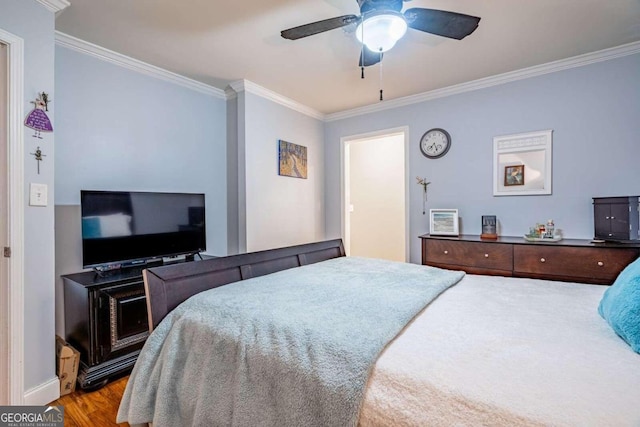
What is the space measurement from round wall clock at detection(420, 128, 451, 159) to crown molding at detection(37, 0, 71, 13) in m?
3.35

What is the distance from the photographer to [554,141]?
292 centimetres

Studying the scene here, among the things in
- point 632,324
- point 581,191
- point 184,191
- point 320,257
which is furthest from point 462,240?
point 184,191

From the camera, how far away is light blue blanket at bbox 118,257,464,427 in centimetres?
92

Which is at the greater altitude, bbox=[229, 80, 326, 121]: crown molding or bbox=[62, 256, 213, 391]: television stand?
bbox=[229, 80, 326, 121]: crown molding

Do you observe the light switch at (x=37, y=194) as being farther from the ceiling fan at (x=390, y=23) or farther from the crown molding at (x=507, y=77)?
the crown molding at (x=507, y=77)

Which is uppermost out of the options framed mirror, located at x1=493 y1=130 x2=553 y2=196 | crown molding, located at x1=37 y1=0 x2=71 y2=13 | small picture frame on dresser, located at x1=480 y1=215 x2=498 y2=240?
crown molding, located at x1=37 y1=0 x2=71 y2=13

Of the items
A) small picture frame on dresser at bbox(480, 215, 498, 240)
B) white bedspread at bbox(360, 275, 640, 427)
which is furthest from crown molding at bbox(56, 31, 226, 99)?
small picture frame on dresser at bbox(480, 215, 498, 240)

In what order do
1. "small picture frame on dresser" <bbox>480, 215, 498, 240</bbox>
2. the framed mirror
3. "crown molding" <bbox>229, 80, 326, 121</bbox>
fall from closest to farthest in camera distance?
the framed mirror, "small picture frame on dresser" <bbox>480, 215, 498, 240</bbox>, "crown molding" <bbox>229, 80, 326, 121</bbox>

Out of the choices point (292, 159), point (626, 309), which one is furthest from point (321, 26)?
point (292, 159)

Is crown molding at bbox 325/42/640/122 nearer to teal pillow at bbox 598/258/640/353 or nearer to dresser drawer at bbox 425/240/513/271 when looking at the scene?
dresser drawer at bbox 425/240/513/271

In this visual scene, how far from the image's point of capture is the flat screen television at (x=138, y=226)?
220cm

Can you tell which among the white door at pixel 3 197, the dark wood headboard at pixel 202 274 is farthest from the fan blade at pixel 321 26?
the white door at pixel 3 197

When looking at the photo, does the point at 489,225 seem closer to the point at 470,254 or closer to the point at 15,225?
the point at 470,254

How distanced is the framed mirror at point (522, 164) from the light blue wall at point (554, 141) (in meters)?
0.06
